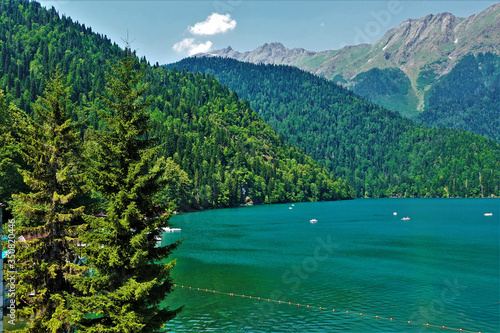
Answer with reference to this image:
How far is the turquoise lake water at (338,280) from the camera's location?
49.1 meters

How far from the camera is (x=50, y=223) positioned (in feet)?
102

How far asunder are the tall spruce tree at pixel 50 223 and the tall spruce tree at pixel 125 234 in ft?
16.0

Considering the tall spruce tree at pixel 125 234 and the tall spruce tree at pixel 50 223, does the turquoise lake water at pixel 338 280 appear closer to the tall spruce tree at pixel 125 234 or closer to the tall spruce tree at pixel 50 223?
the tall spruce tree at pixel 50 223

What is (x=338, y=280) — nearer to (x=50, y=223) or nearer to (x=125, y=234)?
(x=50, y=223)

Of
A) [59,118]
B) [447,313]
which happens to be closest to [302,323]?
[447,313]

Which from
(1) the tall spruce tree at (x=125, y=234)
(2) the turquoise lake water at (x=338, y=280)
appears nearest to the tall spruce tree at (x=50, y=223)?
(1) the tall spruce tree at (x=125, y=234)

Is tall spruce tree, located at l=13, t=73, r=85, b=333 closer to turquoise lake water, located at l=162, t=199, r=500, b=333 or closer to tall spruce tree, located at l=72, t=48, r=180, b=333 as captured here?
tall spruce tree, located at l=72, t=48, r=180, b=333

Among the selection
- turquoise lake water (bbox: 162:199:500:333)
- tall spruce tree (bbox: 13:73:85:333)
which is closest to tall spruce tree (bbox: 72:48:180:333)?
tall spruce tree (bbox: 13:73:85:333)

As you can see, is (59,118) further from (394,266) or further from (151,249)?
(394,266)

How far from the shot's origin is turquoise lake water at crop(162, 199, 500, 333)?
49094mm

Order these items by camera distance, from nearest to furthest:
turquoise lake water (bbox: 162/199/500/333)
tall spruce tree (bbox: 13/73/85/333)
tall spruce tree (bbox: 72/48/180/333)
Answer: tall spruce tree (bbox: 72/48/180/333)
tall spruce tree (bbox: 13/73/85/333)
turquoise lake water (bbox: 162/199/500/333)

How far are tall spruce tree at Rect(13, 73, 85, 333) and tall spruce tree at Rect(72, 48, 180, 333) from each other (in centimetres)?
486

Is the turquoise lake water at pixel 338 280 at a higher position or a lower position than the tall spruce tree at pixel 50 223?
lower

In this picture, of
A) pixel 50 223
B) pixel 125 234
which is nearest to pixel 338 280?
pixel 50 223
